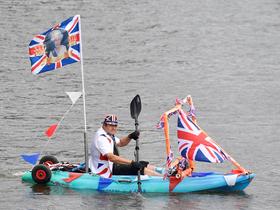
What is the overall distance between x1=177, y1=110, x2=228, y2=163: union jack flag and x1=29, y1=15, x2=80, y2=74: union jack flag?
329cm

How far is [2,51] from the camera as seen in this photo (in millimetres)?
44500

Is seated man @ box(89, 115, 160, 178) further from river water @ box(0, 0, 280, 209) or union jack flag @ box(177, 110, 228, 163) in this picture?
union jack flag @ box(177, 110, 228, 163)

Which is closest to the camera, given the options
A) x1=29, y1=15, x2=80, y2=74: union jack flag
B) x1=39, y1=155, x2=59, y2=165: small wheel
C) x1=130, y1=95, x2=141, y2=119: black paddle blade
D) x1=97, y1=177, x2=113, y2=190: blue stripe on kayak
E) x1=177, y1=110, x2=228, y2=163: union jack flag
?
x1=177, y1=110, x2=228, y2=163: union jack flag

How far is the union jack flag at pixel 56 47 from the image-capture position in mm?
22953

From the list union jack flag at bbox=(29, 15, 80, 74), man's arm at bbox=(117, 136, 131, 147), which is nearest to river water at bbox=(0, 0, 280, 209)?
man's arm at bbox=(117, 136, 131, 147)

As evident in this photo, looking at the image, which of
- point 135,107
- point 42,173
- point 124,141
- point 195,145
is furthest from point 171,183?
point 42,173

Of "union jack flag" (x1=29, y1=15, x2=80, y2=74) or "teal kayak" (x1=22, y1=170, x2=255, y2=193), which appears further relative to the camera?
"union jack flag" (x1=29, y1=15, x2=80, y2=74)

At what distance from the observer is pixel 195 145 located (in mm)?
22125

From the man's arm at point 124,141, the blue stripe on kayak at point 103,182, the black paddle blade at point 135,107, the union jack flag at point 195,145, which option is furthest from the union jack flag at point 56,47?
the union jack flag at point 195,145

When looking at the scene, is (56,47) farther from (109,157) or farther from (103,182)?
(103,182)

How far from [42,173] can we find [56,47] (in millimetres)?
3226

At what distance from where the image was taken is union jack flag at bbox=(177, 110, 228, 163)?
2205 centimetres

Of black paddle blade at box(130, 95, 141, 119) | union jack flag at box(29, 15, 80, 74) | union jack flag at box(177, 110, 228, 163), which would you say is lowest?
union jack flag at box(177, 110, 228, 163)

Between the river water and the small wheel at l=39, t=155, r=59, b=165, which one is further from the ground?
the river water
